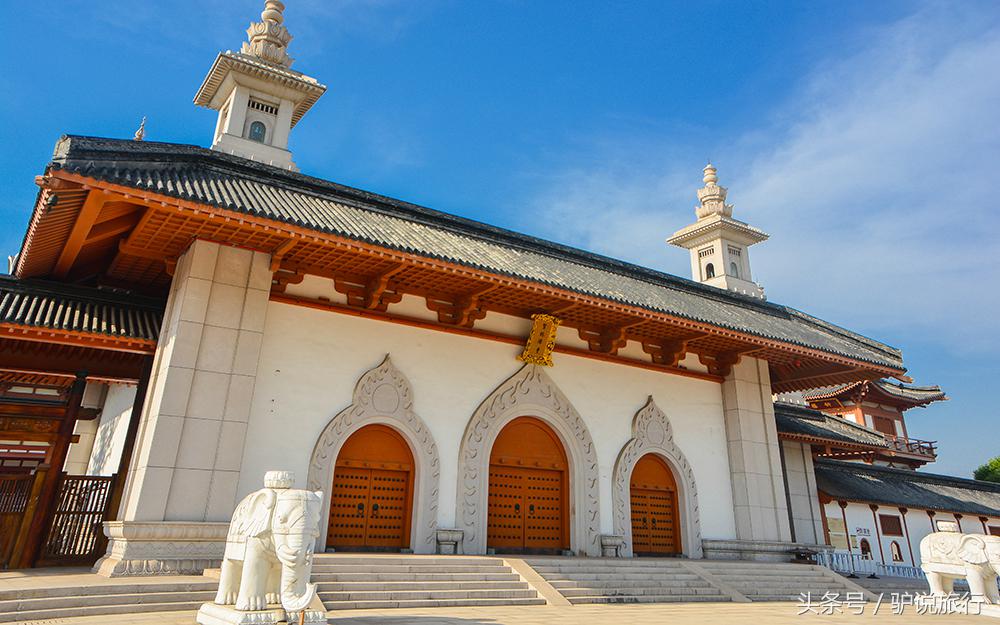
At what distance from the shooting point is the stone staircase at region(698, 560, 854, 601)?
10782 millimetres

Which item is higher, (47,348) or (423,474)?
(47,348)

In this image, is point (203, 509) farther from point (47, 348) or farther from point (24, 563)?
point (47, 348)

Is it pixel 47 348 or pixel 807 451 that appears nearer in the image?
pixel 47 348

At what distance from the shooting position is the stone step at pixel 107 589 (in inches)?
243

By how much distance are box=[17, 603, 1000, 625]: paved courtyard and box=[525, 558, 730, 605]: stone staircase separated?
1.22ft

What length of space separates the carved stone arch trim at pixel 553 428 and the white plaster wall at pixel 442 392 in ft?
0.59

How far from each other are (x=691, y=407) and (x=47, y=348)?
12.1m

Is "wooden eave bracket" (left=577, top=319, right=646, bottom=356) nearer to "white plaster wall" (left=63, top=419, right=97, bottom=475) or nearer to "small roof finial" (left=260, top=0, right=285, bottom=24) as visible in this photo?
"white plaster wall" (left=63, top=419, right=97, bottom=475)

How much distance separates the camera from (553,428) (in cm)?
1220

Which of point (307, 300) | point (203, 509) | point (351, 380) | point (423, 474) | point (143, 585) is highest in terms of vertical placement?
point (307, 300)

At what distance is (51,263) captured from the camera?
1009cm

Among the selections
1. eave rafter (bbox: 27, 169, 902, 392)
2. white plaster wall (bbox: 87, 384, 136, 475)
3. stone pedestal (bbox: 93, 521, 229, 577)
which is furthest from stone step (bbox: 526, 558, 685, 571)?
white plaster wall (bbox: 87, 384, 136, 475)

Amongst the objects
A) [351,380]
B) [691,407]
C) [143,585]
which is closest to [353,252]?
[351,380]

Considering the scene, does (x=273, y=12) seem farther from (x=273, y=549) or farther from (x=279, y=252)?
(x=273, y=549)
